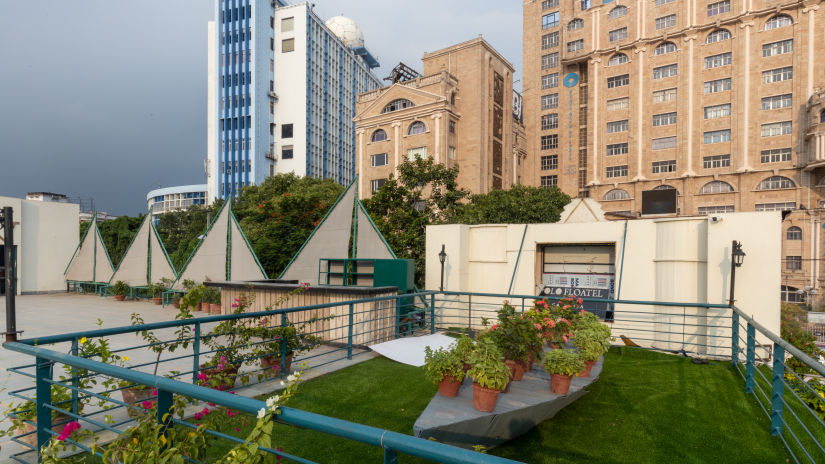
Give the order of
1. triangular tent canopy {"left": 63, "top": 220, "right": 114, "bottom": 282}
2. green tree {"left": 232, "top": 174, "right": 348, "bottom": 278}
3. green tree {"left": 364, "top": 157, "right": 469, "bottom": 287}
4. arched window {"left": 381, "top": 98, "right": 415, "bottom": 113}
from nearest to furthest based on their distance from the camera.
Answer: green tree {"left": 364, "top": 157, "right": 469, "bottom": 287}
green tree {"left": 232, "top": 174, "right": 348, "bottom": 278}
triangular tent canopy {"left": 63, "top": 220, "right": 114, "bottom": 282}
arched window {"left": 381, "top": 98, "right": 415, "bottom": 113}

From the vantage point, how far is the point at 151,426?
7.03 feet

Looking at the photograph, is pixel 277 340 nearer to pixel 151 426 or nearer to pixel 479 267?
pixel 151 426

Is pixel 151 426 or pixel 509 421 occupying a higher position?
pixel 151 426

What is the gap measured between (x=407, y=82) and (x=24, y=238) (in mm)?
33900

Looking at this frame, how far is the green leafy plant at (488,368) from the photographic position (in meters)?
4.23

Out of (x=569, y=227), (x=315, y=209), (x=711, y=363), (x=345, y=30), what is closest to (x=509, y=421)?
(x=711, y=363)

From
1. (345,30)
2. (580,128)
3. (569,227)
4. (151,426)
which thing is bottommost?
(151,426)

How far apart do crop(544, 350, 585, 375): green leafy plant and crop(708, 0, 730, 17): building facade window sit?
48903mm

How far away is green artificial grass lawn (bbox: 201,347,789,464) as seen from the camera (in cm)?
457

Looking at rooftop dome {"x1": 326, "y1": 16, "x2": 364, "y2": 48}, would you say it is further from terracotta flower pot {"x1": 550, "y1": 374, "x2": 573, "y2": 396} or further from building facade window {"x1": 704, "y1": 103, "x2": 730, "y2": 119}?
terracotta flower pot {"x1": 550, "y1": 374, "x2": 573, "y2": 396}

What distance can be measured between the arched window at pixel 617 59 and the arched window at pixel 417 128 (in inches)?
841

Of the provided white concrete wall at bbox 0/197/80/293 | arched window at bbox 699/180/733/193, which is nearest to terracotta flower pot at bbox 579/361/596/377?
white concrete wall at bbox 0/197/80/293

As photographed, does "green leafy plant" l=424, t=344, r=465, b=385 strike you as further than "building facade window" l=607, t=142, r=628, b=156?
No

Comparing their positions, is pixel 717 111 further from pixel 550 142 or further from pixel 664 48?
pixel 550 142
